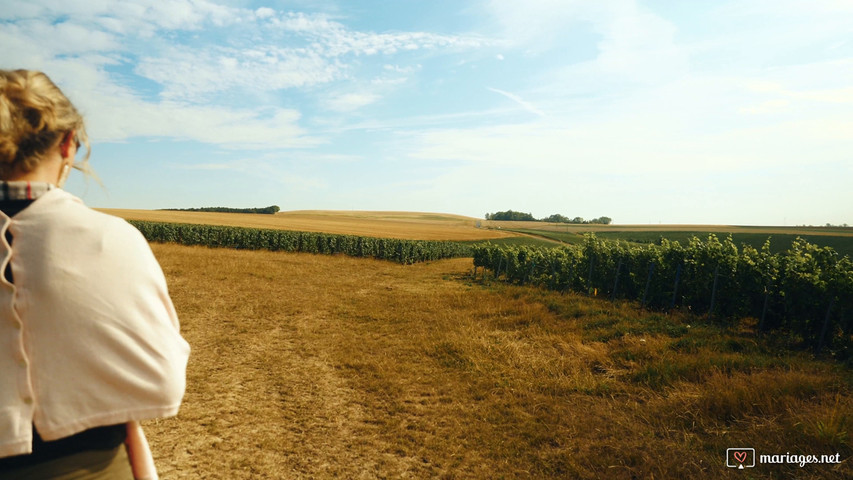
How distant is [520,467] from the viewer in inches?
216

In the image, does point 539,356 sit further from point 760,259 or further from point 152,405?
point 152,405

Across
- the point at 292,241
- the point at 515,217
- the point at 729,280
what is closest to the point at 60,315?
the point at 729,280

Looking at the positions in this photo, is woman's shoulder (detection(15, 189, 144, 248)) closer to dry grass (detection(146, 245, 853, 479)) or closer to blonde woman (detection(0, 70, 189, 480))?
blonde woman (detection(0, 70, 189, 480))

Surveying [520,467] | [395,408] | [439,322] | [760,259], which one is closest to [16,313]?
[520,467]

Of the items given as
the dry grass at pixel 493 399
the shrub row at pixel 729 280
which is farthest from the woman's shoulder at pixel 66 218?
the shrub row at pixel 729 280

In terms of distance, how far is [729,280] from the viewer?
1236 cm

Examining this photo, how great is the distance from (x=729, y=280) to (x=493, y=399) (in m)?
8.85

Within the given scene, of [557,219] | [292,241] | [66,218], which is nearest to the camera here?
[66,218]

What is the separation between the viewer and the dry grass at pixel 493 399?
5.45 metres

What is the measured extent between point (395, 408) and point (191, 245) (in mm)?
36370

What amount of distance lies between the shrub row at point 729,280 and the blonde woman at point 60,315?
1226 cm

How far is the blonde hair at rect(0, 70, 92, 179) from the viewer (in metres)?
1.44

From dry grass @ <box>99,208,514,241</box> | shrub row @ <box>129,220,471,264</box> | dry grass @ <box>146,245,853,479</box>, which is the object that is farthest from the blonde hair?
dry grass @ <box>99,208,514,241</box>

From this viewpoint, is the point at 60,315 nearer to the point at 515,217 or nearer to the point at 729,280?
the point at 729,280
